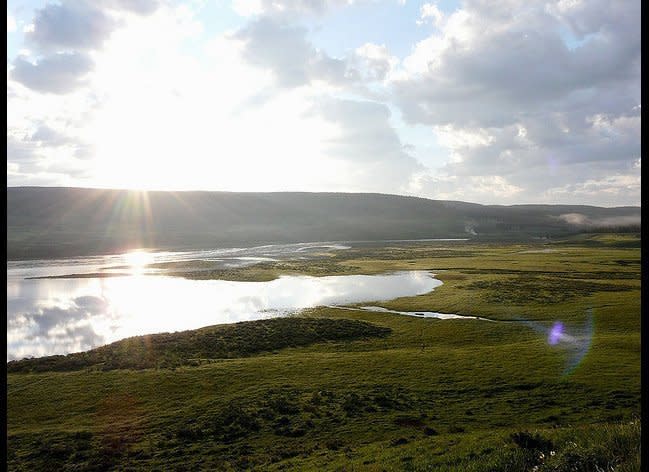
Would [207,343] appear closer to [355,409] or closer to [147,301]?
[355,409]

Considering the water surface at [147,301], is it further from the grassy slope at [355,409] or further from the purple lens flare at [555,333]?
the purple lens flare at [555,333]

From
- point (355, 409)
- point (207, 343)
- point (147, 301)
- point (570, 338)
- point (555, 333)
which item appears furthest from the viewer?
point (147, 301)

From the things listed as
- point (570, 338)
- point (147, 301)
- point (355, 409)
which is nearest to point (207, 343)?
point (355, 409)

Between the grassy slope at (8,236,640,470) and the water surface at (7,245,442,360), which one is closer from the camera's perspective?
the grassy slope at (8,236,640,470)

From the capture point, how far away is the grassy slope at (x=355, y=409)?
22.2 meters

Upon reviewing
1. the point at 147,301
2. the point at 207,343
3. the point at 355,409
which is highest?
the point at 355,409

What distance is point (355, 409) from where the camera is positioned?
102 feet

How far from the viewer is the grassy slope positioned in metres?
22.2

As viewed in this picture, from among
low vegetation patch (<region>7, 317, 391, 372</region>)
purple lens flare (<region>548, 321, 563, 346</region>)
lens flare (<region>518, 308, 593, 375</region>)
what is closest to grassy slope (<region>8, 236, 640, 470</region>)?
lens flare (<region>518, 308, 593, 375</region>)

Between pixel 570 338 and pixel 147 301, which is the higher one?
pixel 570 338

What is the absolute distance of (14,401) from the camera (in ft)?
112

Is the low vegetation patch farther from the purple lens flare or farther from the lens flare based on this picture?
the lens flare

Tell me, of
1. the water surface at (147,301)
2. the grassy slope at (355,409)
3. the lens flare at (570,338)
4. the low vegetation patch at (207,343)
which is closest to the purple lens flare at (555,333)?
the lens flare at (570,338)
